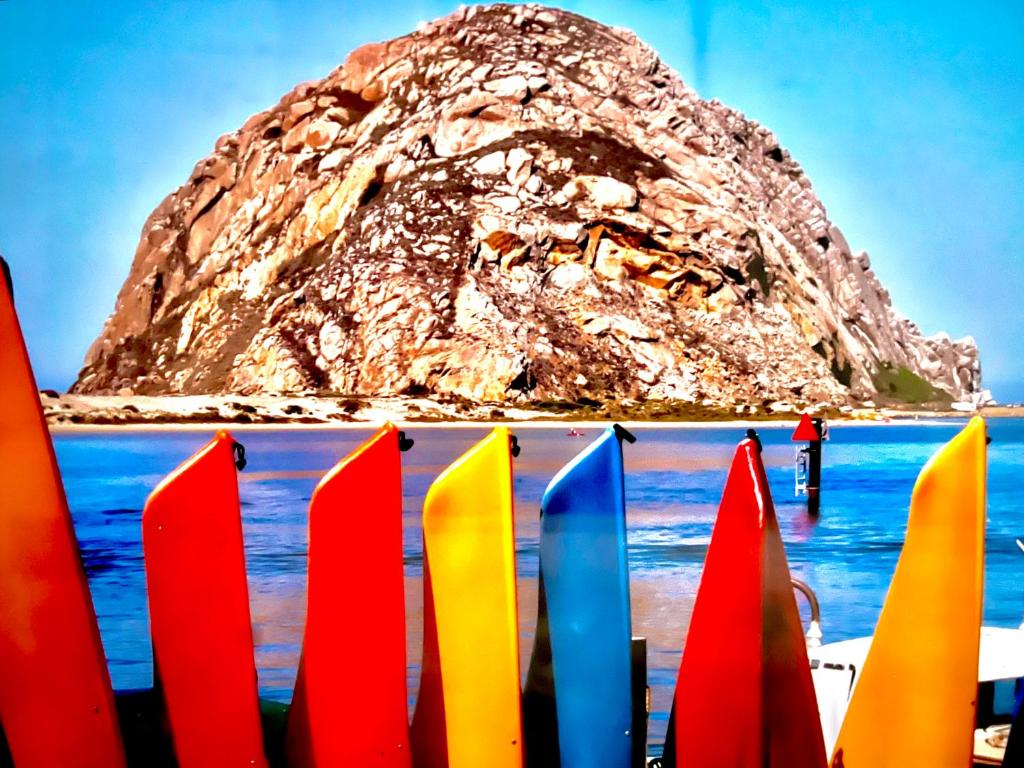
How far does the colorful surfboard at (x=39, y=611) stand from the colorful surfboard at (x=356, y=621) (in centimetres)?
34

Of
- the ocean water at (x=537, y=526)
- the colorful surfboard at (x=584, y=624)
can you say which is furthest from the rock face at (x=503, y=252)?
the colorful surfboard at (x=584, y=624)

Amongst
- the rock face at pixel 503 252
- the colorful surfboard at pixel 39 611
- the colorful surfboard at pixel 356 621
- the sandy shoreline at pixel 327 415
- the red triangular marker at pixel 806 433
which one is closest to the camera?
the colorful surfboard at pixel 39 611

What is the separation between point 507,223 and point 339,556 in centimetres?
2415

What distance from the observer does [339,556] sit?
1804 mm

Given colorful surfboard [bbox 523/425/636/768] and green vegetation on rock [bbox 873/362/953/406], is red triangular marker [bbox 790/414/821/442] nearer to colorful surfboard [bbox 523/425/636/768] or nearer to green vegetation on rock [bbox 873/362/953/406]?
green vegetation on rock [bbox 873/362/953/406]

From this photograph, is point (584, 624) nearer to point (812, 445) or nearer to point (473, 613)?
point (473, 613)

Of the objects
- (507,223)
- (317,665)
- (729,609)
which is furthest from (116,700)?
(507,223)

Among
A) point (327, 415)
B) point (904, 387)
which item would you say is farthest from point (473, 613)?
point (904, 387)

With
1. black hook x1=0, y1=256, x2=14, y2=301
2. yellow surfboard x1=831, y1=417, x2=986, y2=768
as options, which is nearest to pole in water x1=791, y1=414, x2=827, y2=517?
yellow surfboard x1=831, y1=417, x2=986, y2=768

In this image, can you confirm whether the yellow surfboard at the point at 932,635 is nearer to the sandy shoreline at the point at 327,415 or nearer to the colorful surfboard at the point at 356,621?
the colorful surfboard at the point at 356,621

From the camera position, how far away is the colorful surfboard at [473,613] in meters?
1.81

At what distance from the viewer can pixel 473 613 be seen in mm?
1864

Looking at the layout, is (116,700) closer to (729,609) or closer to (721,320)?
(729,609)

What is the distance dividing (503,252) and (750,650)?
15798 mm
